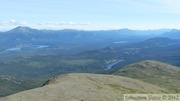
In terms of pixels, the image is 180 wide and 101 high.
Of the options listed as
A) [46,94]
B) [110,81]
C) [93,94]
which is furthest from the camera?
[110,81]

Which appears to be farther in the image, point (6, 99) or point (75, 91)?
point (75, 91)

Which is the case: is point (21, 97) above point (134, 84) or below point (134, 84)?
above

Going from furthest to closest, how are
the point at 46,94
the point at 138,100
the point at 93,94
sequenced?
the point at 93,94 < the point at 46,94 < the point at 138,100

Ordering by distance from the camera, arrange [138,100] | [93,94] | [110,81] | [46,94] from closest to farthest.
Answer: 1. [138,100]
2. [46,94]
3. [93,94]
4. [110,81]

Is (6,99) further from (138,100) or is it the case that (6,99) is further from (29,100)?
(138,100)

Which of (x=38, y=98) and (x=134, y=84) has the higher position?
(x=38, y=98)

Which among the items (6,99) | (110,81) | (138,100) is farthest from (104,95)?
(110,81)

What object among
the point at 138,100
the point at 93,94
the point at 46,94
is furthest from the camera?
the point at 93,94

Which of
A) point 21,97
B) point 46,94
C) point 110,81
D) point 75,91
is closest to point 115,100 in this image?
point 75,91

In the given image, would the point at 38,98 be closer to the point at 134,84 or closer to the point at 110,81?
the point at 110,81
